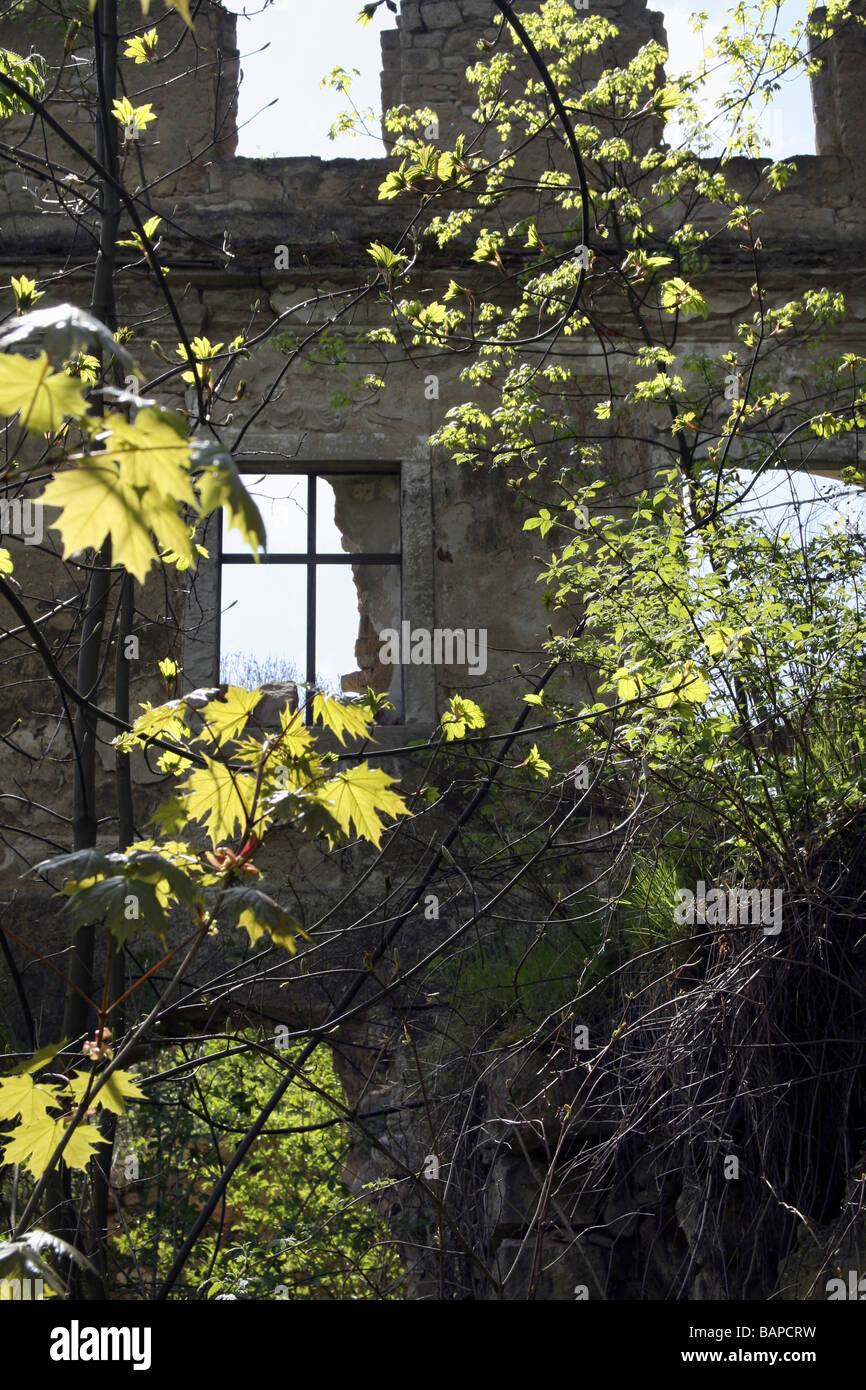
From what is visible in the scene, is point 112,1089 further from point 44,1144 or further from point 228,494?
point 228,494

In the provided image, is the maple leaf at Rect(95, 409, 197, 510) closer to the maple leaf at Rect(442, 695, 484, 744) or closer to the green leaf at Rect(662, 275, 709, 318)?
the maple leaf at Rect(442, 695, 484, 744)

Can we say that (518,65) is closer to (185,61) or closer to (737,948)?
(185,61)

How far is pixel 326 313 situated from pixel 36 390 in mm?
4911

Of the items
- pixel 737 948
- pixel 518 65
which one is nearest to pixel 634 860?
Result: pixel 737 948

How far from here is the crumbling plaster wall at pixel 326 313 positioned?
565 centimetres

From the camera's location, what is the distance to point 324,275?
6.22 m

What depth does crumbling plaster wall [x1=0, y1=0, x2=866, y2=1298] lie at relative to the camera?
18.5ft

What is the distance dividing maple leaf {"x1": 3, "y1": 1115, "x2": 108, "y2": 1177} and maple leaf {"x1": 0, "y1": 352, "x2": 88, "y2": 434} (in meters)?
1.22

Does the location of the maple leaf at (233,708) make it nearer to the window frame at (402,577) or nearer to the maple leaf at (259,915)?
the maple leaf at (259,915)

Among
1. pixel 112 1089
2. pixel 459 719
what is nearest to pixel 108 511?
pixel 112 1089

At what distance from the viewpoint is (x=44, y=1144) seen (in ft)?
7.13

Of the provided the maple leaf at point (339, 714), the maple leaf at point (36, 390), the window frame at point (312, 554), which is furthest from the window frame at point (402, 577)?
the maple leaf at point (36, 390)

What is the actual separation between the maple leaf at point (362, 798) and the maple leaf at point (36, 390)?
89cm

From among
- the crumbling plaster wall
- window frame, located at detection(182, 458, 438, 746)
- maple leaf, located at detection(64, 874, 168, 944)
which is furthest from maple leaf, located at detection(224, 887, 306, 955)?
window frame, located at detection(182, 458, 438, 746)
